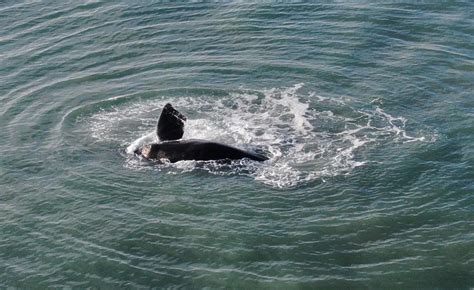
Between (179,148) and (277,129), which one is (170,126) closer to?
(179,148)

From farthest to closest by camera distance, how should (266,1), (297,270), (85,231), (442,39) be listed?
(266,1)
(442,39)
(85,231)
(297,270)

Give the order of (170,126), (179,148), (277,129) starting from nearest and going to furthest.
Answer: (179,148), (170,126), (277,129)

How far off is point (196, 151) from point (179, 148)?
0.90 m

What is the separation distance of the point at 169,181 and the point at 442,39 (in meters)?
22.4

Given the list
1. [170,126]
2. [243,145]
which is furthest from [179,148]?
[243,145]

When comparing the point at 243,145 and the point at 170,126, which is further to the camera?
the point at 243,145

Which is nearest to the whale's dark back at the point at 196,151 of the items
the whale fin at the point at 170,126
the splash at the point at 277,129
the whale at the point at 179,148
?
the whale at the point at 179,148

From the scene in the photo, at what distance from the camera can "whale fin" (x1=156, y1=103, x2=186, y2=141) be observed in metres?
36.3

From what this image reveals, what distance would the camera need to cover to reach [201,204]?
31.6 meters

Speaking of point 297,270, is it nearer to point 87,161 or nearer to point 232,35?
point 87,161

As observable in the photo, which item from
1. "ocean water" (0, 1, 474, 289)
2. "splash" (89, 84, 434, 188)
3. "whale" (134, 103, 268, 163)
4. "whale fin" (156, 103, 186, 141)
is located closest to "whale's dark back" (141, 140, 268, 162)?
"whale" (134, 103, 268, 163)

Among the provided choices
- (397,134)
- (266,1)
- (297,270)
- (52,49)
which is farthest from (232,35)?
(297,270)

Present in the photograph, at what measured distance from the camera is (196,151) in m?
35.0

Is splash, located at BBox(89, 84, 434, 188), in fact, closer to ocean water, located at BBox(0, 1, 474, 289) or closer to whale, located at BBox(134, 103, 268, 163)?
Result: ocean water, located at BBox(0, 1, 474, 289)
